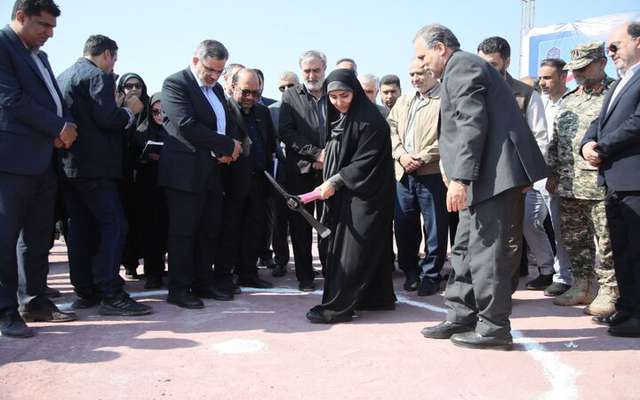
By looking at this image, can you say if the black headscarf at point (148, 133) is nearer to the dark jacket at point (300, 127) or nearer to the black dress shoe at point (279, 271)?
the dark jacket at point (300, 127)

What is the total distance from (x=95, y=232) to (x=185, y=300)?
106 cm

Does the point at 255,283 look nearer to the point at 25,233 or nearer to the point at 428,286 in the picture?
the point at 428,286

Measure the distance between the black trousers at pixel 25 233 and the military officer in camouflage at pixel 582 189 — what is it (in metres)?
4.50

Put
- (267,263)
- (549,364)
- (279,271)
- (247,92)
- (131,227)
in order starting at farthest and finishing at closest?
(267,263) < (279,271) < (131,227) < (247,92) < (549,364)

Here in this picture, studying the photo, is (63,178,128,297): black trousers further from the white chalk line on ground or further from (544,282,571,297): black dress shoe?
→ (544,282,571,297): black dress shoe

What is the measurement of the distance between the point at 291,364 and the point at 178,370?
27.8 inches

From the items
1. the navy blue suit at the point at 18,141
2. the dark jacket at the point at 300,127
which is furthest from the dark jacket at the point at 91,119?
the dark jacket at the point at 300,127

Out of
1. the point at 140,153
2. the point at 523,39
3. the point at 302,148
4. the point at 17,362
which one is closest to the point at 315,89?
the point at 302,148

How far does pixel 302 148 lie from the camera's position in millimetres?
5852

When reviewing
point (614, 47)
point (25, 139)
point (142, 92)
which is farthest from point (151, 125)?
point (614, 47)

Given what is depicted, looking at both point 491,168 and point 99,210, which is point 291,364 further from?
point 99,210

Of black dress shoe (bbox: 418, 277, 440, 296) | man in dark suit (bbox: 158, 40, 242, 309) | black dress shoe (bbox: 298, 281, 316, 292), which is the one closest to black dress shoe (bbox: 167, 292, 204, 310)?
man in dark suit (bbox: 158, 40, 242, 309)

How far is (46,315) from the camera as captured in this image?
177 inches

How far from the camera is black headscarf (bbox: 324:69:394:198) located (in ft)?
15.5
